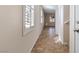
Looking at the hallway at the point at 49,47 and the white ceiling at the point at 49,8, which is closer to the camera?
the hallway at the point at 49,47

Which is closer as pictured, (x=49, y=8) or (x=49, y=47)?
(x=49, y=47)

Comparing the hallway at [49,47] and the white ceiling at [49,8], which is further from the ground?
the white ceiling at [49,8]

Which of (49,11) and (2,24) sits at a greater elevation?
(49,11)

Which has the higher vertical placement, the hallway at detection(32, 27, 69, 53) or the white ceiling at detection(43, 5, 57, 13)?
the white ceiling at detection(43, 5, 57, 13)

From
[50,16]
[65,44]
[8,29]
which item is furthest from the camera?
[50,16]

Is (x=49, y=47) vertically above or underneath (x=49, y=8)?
underneath

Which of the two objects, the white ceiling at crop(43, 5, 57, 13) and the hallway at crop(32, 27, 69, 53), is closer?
the hallway at crop(32, 27, 69, 53)
